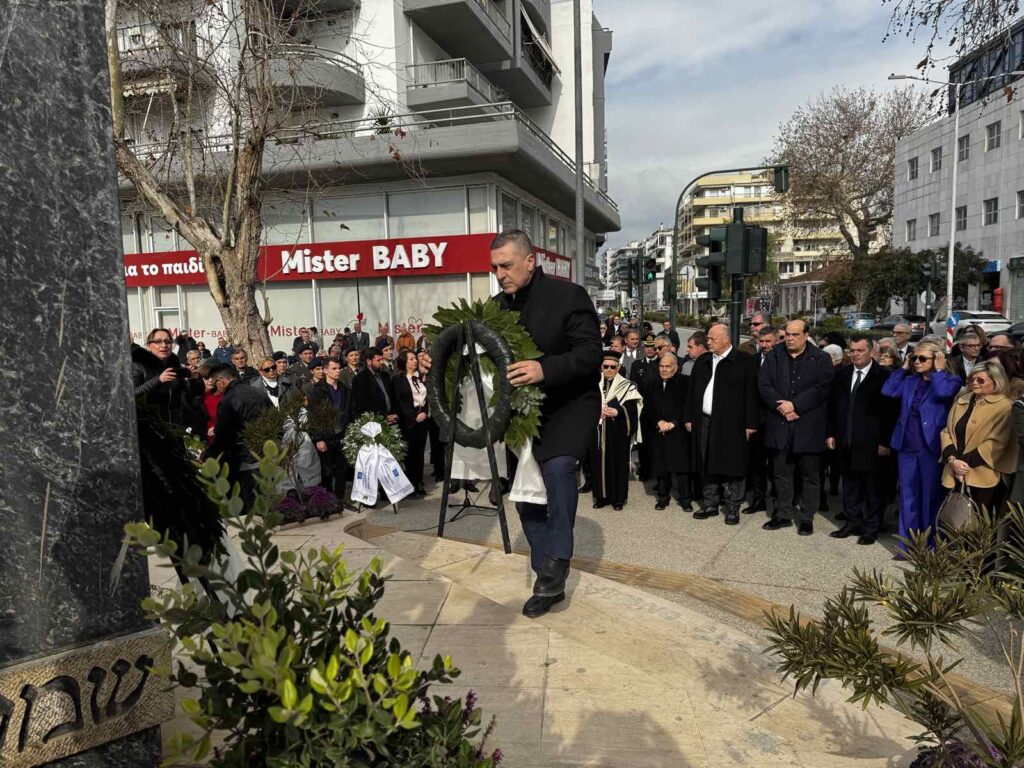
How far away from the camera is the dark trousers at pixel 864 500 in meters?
6.68

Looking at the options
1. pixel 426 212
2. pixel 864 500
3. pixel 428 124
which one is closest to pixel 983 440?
pixel 864 500

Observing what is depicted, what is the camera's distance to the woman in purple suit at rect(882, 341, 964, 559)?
5.96 m

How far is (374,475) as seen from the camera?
7.89m

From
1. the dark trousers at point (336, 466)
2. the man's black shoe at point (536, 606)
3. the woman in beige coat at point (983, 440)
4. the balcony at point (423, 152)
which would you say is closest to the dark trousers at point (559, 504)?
the man's black shoe at point (536, 606)

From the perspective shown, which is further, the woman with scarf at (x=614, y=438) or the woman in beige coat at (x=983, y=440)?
the woman with scarf at (x=614, y=438)

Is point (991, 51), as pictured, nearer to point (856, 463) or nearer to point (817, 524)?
point (856, 463)

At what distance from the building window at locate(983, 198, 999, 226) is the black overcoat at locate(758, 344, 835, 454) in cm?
3998

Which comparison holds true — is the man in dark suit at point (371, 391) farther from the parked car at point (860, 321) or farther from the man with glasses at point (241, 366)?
the parked car at point (860, 321)

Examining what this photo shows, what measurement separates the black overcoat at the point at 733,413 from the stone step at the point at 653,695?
3.33 metres

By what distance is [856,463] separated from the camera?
6.63 m

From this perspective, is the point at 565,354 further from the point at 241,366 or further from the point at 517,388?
the point at 241,366

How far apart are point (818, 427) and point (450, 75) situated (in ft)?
64.0

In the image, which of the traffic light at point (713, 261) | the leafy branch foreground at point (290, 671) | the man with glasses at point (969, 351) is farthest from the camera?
the traffic light at point (713, 261)

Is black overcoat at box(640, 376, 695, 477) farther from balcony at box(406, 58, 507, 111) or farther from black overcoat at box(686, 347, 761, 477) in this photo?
balcony at box(406, 58, 507, 111)
